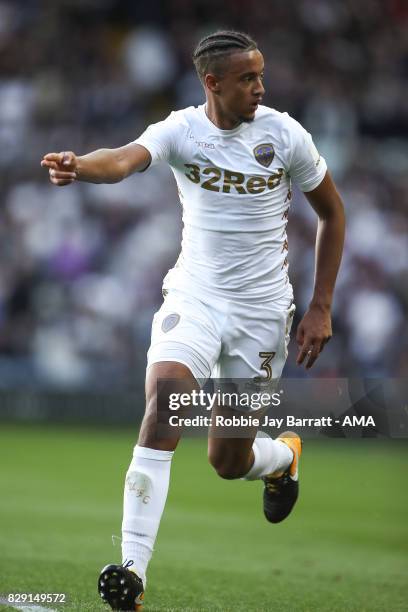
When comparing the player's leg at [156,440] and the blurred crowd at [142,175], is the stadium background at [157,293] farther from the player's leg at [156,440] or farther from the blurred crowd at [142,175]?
the player's leg at [156,440]

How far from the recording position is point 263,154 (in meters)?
5.93

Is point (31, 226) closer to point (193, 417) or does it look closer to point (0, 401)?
point (0, 401)

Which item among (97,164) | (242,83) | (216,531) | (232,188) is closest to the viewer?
(97,164)

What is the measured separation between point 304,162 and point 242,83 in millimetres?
532

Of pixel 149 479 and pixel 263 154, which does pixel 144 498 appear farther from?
pixel 263 154

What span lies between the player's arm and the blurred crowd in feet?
25.0

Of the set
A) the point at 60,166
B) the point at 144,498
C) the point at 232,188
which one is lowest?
the point at 144,498

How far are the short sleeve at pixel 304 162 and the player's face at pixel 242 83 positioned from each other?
280 millimetres

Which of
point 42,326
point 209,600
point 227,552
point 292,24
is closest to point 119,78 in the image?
point 292,24

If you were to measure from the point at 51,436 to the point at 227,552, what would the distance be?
21.7 ft

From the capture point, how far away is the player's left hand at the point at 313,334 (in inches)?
239

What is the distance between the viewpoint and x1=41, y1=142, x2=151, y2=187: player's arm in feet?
16.2

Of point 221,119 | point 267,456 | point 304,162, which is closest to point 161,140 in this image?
point 221,119

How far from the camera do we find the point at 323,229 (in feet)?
20.6
